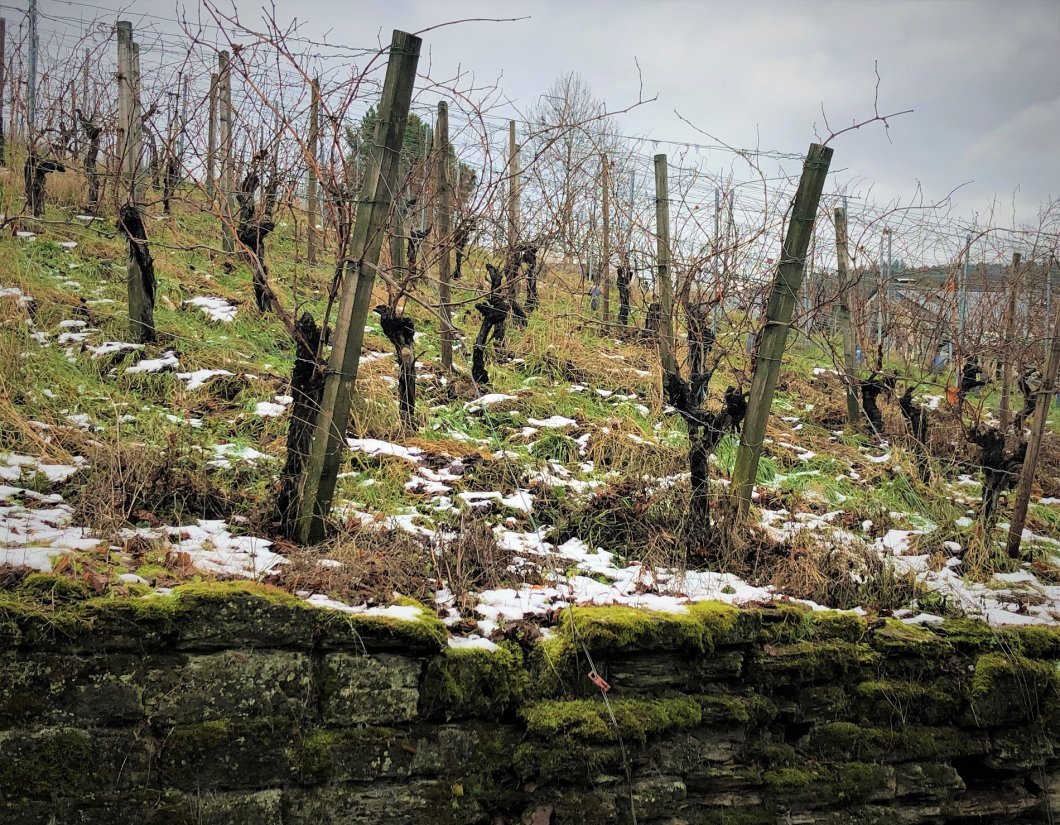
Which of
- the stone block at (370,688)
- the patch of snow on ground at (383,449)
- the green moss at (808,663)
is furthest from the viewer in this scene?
the patch of snow on ground at (383,449)

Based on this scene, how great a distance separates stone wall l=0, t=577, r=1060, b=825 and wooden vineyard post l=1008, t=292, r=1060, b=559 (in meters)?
1.13

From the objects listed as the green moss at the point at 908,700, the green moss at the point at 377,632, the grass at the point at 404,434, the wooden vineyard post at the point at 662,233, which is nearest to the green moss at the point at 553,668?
the green moss at the point at 377,632

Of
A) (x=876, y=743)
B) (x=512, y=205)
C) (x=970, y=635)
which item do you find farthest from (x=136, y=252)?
(x=970, y=635)

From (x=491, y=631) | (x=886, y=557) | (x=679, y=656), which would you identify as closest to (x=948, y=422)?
A: (x=886, y=557)

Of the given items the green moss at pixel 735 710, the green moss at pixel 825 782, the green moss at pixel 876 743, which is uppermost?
the green moss at pixel 735 710

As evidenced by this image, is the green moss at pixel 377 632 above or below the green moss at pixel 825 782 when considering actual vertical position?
above

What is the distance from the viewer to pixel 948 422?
774 centimetres

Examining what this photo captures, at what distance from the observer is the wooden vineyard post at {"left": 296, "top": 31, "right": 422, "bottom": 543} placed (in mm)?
3465

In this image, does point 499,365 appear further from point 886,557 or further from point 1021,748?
point 1021,748

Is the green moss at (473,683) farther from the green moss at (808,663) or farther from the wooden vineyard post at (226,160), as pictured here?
the wooden vineyard post at (226,160)

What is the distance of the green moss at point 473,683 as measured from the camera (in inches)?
115

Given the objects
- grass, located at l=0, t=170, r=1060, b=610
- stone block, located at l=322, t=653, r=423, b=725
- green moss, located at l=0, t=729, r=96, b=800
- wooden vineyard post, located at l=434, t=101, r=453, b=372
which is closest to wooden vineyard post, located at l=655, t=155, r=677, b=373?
grass, located at l=0, t=170, r=1060, b=610

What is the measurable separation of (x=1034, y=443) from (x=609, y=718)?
11.2 ft

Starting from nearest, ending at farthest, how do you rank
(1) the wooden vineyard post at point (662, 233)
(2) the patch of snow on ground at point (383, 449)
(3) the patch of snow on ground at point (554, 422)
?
(2) the patch of snow on ground at point (383, 449) < (3) the patch of snow on ground at point (554, 422) < (1) the wooden vineyard post at point (662, 233)
